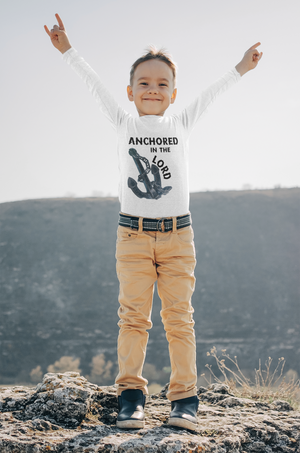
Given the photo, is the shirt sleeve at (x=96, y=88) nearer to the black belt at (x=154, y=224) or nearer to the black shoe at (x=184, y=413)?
the black belt at (x=154, y=224)

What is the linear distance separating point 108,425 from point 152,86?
2.26 meters

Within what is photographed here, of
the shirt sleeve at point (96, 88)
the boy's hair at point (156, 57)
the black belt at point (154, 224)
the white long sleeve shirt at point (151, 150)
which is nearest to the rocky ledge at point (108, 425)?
the black belt at point (154, 224)

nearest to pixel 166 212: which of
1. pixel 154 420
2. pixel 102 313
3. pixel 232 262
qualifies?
pixel 154 420

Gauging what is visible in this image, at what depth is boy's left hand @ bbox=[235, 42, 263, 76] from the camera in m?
2.80

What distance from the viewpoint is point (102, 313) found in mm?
26734

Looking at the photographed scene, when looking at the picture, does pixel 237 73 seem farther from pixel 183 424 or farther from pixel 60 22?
pixel 183 424

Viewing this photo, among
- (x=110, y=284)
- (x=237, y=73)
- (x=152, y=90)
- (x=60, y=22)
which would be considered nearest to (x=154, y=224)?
(x=152, y=90)

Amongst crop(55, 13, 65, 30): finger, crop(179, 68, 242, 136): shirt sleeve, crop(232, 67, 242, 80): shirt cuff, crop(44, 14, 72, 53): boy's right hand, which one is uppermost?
crop(55, 13, 65, 30): finger

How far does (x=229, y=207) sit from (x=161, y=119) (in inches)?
1254

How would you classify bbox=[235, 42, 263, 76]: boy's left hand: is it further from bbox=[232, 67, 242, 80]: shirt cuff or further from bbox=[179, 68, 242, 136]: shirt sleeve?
bbox=[179, 68, 242, 136]: shirt sleeve

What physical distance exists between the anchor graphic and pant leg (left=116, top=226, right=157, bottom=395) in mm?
272

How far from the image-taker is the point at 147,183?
2447 mm

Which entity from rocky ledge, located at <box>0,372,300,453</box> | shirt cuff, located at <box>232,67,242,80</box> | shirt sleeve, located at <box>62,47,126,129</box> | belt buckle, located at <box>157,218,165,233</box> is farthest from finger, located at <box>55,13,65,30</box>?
rocky ledge, located at <box>0,372,300,453</box>

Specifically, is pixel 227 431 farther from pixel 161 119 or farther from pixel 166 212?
pixel 161 119
